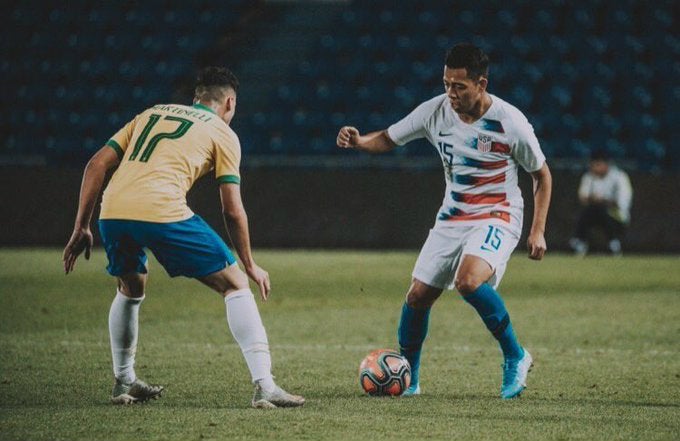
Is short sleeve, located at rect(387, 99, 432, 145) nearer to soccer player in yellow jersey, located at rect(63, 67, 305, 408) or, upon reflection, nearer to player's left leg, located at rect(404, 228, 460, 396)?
player's left leg, located at rect(404, 228, 460, 396)

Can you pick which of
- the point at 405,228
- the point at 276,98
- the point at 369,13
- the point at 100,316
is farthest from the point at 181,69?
the point at 100,316

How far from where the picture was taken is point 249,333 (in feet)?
19.5

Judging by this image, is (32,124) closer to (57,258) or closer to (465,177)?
(57,258)

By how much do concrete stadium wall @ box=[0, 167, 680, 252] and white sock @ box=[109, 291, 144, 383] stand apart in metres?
13.8

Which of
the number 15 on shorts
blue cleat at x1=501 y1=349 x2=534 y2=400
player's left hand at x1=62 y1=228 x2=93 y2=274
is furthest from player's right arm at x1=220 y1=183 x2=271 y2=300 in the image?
blue cleat at x1=501 y1=349 x2=534 y2=400

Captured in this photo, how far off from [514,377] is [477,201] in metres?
1.01

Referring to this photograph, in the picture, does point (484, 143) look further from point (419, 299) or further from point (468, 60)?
point (419, 299)

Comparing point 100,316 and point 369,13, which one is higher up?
point 369,13

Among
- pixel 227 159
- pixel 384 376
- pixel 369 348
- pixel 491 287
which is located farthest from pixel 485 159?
pixel 369 348

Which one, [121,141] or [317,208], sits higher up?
[121,141]

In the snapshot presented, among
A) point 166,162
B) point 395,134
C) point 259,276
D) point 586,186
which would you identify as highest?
point 395,134

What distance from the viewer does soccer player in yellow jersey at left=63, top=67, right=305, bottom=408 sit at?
230 inches

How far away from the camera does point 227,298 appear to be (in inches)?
235

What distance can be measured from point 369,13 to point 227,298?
18.5 metres
